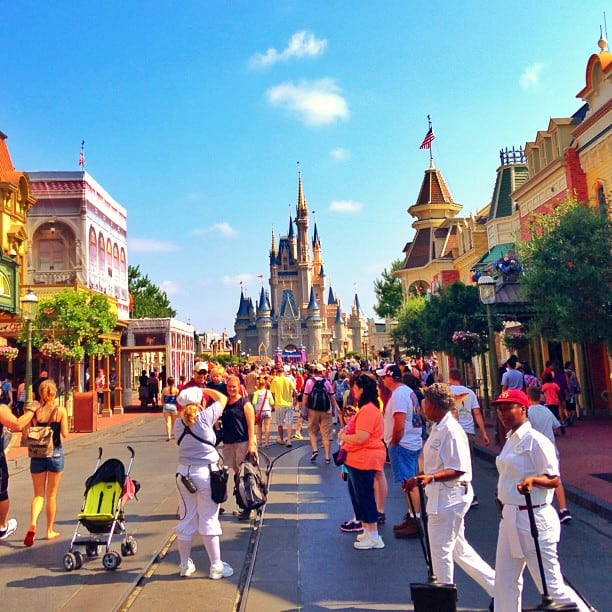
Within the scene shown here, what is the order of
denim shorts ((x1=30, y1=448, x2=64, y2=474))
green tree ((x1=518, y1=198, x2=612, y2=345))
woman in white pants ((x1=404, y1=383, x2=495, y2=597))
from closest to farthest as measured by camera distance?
woman in white pants ((x1=404, y1=383, x2=495, y2=597)), denim shorts ((x1=30, y1=448, x2=64, y2=474)), green tree ((x1=518, y1=198, x2=612, y2=345))

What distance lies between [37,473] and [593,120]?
693 inches

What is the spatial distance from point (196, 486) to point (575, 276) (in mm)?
→ 10918

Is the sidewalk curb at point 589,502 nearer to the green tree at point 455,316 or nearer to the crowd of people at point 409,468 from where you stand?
the crowd of people at point 409,468

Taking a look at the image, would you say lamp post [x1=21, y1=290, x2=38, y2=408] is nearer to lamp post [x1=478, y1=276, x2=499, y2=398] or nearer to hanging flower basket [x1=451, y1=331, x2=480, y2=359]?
lamp post [x1=478, y1=276, x2=499, y2=398]

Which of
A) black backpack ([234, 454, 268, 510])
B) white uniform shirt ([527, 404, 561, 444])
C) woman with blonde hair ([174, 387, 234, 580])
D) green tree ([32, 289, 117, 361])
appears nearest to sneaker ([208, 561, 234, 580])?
woman with blonde hair ([174, 387, 234, 580])

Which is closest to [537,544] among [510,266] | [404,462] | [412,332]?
[404,462]

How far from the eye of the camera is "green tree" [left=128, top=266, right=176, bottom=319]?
69.9m

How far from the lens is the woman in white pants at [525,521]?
3959 millimetres

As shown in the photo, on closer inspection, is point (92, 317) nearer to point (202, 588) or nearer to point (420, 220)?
point (202, 588)

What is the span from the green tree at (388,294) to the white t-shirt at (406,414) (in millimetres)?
59027

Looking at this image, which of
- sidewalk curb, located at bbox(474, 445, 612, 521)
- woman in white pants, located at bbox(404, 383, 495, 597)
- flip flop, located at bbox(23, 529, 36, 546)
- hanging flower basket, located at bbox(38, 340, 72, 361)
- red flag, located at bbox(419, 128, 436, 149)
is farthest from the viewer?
red flag, located at bbox(419, 128, 436, 149)

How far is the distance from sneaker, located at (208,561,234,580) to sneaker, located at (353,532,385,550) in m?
1.34

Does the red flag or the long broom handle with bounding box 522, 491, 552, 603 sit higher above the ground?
the red flag

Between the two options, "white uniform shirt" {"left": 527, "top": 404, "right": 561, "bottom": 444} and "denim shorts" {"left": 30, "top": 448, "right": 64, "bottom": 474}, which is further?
"white uniform shirt" {"left": 527, "top": 404, "right": 561, "bottom": 444}
